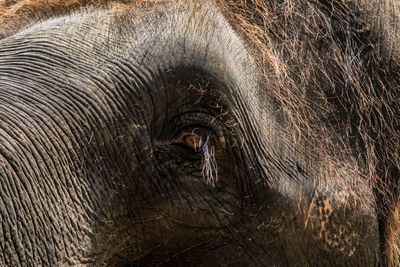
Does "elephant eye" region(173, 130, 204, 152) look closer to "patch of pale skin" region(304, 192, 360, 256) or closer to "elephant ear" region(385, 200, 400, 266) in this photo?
"patch of pale skin" region(304, 192, 360, 256)

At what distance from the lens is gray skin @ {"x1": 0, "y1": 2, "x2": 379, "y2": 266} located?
2268 mm

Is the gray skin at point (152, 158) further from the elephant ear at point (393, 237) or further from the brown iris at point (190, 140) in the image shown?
the elephant ear at point (393, 237)

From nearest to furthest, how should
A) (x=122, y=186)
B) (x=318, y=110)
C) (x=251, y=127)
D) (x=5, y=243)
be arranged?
(x=5, y=243) < (x=122, y=186) < (x=251, y=127) < (x=318, y=110)

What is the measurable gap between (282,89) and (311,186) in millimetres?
452

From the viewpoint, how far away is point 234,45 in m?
2.63

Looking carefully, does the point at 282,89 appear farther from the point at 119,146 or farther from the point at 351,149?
the point at 119,146

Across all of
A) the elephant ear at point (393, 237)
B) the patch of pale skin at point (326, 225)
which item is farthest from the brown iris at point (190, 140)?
the elephant ear at point (393, 237)

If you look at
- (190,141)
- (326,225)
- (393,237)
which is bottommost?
(393,237)

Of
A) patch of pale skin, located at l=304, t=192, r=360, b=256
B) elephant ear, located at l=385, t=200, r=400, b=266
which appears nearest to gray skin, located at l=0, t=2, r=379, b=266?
patch of pale skin, located at l=304, t=192, r=360, b=256

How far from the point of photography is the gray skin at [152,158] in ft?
7.44

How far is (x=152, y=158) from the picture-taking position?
240 centimetres

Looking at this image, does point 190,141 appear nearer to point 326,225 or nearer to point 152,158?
point 152,158

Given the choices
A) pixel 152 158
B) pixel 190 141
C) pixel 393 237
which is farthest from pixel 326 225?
pixel 152 158

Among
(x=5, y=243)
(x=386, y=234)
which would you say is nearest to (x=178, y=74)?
(x=5, y=243)
